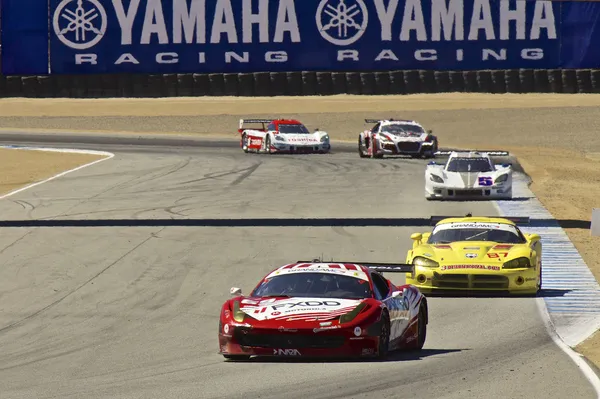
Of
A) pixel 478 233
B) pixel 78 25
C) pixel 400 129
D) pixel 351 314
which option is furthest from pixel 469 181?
pixel 78 25

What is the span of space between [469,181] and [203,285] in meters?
12.5

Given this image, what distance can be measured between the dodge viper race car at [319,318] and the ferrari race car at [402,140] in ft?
92.9

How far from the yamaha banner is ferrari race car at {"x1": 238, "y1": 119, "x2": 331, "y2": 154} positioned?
7.07 meters

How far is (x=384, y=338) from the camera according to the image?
40.3 ft

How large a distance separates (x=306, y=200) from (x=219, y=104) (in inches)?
1379

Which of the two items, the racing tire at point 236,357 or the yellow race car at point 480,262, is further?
the yellow race car at point 480,262

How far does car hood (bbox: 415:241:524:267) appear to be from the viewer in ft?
58.9

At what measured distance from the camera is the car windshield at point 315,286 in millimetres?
12945

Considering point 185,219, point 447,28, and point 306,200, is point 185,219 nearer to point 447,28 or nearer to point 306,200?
point 306,200

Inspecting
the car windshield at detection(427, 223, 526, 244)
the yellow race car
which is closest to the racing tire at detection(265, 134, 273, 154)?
the car windshield at detection(427, 223, 526, 244)

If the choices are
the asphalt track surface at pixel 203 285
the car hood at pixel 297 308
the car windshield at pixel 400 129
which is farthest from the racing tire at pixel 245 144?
the car hood at pixel 297 308

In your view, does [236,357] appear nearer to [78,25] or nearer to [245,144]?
[245,144]

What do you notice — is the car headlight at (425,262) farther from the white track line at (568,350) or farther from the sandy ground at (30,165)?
the sandy ground at (30,165)

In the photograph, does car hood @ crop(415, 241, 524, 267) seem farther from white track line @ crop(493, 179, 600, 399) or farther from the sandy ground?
the sandy ground
